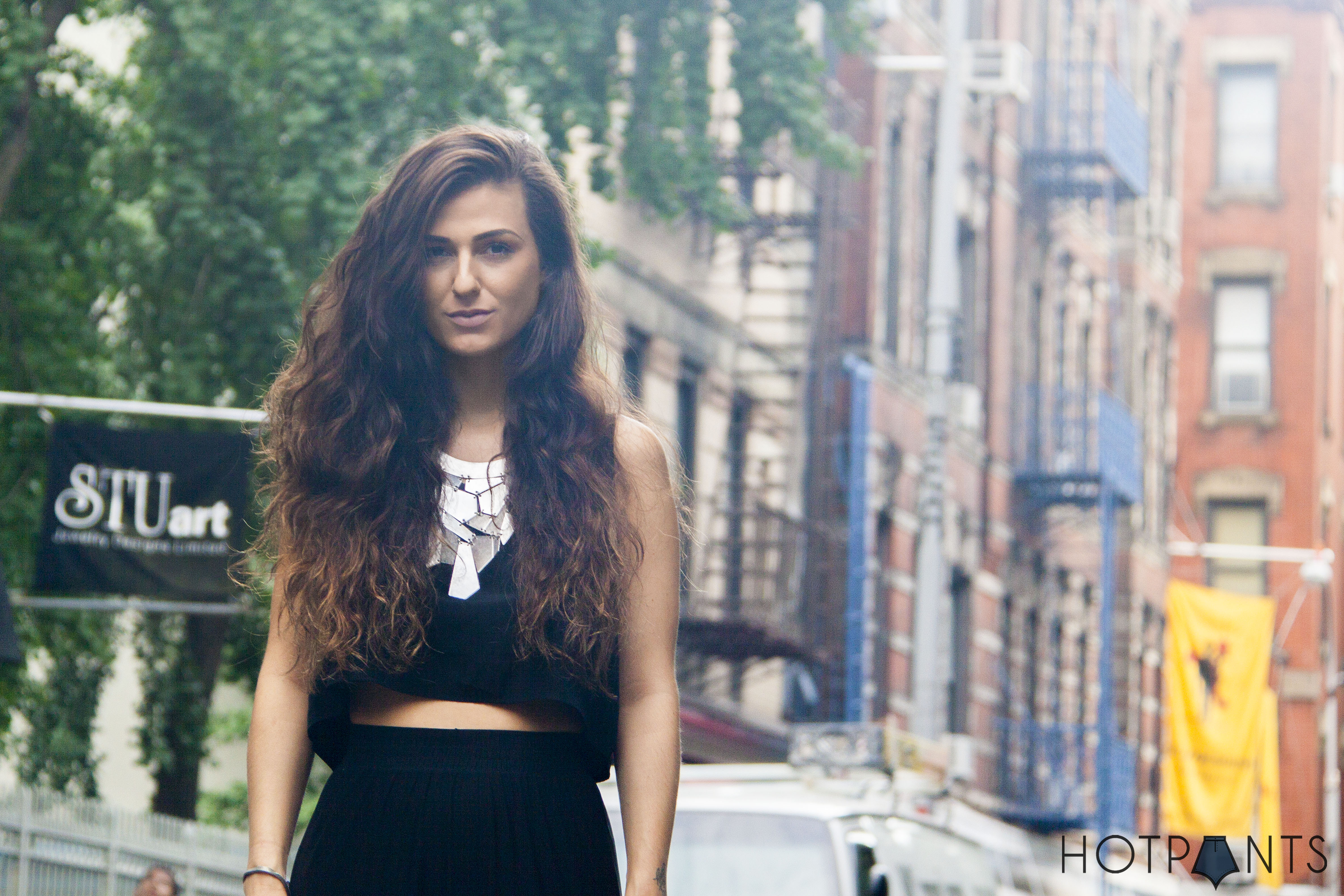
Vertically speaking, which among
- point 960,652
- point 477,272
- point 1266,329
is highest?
point 1266,329

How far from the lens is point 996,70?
21359mm

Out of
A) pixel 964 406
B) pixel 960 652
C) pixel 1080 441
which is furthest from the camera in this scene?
pixel 1080 441

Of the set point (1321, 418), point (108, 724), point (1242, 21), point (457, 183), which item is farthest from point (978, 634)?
point (457, 183)

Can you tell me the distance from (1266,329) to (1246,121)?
501cm

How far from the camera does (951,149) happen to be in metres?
20.2

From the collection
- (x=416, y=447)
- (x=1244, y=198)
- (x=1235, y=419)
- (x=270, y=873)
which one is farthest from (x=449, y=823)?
(x=1244, y=198)

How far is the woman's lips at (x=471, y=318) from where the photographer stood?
11.1 feet

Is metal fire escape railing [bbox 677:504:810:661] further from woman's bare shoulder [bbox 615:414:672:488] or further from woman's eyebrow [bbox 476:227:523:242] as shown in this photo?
woman's eyebrow [bbox 476:227:523:242]

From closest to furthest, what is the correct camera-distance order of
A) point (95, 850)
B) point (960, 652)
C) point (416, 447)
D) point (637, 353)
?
1. point (416, 447)
2. point (95, 850)
3. point (637, 353)
4. point (960, 652)

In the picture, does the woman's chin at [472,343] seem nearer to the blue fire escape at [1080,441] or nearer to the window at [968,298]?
the window at [968,298]

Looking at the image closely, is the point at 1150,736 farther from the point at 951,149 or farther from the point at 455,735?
the point at 455,735

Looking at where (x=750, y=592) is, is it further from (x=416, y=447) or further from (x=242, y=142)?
(x=416, y=447)

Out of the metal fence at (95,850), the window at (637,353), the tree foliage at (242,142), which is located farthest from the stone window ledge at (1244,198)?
the metal fence at (95,850)

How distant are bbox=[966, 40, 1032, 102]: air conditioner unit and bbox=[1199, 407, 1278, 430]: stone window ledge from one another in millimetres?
28007
